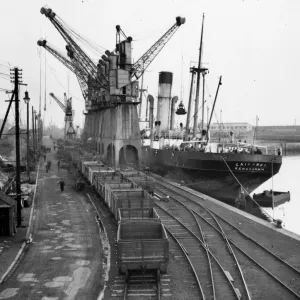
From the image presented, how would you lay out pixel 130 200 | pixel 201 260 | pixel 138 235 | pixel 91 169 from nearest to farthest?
pixel 138 235
pixel 201 260
pixel 130 200
pixel 91 169

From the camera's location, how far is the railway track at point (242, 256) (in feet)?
47.5

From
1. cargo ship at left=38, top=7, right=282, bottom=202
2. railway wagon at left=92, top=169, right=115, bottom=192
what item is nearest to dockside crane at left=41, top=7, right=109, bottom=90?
cargo ship at left=38, top=7, right=282, bottom=202

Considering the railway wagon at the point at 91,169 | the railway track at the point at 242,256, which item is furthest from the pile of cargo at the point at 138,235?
the railway wagon at the point at 91,169

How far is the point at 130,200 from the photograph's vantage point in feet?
72.0

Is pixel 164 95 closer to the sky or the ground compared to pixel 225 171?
closer to the sky

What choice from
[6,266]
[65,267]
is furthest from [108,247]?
[6,266]

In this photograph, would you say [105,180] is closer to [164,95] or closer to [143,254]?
[143,254]

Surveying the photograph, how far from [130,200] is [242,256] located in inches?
288

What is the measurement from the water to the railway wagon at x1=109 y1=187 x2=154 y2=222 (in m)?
15.0

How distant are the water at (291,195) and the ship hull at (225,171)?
15.6 feet

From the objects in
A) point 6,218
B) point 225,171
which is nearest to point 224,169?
point 225,171

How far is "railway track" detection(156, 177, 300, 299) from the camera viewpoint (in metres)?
14.5

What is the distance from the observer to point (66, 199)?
32.9 metres

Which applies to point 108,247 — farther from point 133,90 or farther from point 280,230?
point 133,90
